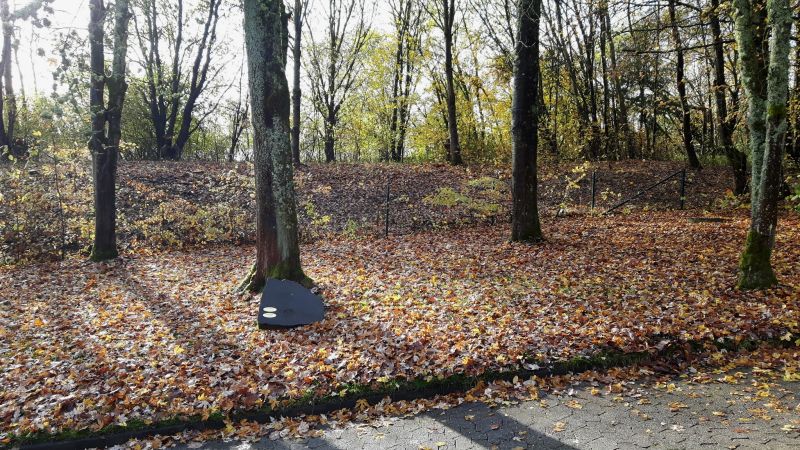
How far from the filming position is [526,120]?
10109 mm

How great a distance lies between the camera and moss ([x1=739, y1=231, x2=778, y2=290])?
6.99 meters

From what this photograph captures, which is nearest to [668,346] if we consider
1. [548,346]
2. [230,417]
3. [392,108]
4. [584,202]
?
[548,346]

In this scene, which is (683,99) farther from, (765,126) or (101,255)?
(101,255)

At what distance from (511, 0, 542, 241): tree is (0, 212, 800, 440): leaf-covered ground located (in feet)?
2.18

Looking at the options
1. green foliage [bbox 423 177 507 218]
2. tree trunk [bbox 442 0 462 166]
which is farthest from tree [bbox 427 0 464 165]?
green foliage [bbox 423 177 507 218]

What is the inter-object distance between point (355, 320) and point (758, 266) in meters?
5.98

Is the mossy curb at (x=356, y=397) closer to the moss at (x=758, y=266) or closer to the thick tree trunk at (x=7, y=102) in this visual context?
the moss at (x=758, y=266)

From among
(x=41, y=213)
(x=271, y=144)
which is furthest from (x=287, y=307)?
→ (x=41, y=213)

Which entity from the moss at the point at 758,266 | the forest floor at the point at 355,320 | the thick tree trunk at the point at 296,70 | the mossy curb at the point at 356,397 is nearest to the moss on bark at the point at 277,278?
the forest floor at the point at 355,320

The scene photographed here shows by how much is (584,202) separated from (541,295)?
10.5 meters

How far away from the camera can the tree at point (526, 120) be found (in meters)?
9.86

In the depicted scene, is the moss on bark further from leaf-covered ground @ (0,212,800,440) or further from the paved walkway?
the paved walkway

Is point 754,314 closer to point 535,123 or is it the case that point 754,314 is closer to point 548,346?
point 548,346

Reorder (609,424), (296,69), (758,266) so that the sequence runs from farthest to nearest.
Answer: (296,69)
(758,266)
(609,424)
